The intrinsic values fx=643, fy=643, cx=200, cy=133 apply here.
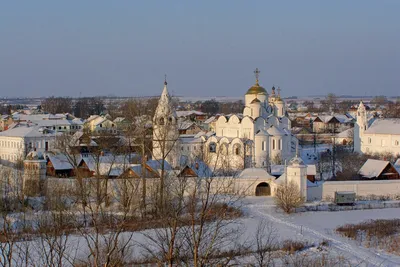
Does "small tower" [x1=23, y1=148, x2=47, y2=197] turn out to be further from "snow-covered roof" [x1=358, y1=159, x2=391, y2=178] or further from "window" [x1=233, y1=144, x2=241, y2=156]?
"snow-covered roof" [x1=358, y1=159, x2=391, y2=178]

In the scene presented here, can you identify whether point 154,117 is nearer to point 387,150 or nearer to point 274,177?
point 274,177

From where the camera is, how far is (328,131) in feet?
169

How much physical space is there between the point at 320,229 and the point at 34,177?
31.1 ft

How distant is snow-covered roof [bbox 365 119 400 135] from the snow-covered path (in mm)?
14299

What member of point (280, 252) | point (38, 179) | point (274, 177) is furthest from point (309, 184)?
point (38, 179)

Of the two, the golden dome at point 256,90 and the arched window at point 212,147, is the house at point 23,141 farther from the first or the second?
the golden dome at point 256,90

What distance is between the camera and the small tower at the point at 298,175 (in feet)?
63.8

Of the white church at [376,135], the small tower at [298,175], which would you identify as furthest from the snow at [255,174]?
the white church at [376,135]

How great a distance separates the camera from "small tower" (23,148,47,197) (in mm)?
20188

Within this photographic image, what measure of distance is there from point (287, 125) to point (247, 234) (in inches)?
577

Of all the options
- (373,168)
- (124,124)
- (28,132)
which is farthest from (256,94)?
(28,132)

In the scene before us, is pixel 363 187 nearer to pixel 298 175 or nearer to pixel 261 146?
pixel 298 175

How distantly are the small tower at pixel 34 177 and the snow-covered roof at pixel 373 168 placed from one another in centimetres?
1100

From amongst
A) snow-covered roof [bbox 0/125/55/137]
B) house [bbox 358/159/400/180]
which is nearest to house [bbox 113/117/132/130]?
snow-covered roof [bbox 0/125/55/137]
